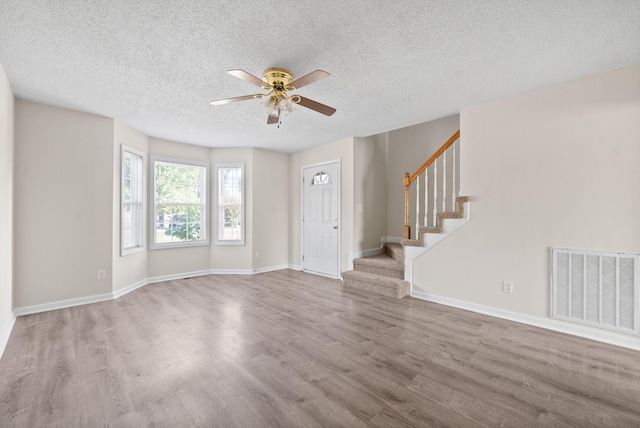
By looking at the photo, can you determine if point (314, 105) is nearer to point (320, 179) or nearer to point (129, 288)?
point (320, 179)

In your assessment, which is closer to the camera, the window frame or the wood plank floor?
the wood plank floor

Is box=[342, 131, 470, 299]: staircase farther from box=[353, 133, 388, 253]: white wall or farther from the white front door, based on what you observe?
the white front door

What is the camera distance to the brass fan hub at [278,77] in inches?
103

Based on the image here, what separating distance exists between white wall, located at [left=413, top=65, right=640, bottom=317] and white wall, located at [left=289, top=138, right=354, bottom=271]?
1.80m

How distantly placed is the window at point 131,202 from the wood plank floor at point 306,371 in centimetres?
135

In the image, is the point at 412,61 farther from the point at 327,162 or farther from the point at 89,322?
the point at 89,322

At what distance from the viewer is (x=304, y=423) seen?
1.68 meters

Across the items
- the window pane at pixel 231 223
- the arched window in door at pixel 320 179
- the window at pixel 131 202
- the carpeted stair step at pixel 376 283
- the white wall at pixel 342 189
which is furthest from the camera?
the window pane at pixel 231 223

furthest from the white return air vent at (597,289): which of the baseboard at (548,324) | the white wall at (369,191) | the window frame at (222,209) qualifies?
the window frame at (222,209)

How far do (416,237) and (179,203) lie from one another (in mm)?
4301

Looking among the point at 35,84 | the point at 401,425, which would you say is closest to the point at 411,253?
the point at 401,425

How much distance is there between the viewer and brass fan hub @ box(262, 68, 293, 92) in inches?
103

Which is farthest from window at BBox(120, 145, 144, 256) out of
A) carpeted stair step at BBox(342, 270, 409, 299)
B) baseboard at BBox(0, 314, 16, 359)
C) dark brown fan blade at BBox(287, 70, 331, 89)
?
carpeted stair step at BBox(342, 270, 409, 299)

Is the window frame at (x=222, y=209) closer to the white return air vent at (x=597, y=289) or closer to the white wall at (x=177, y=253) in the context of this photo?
the white wall at (x=177, y=253)
